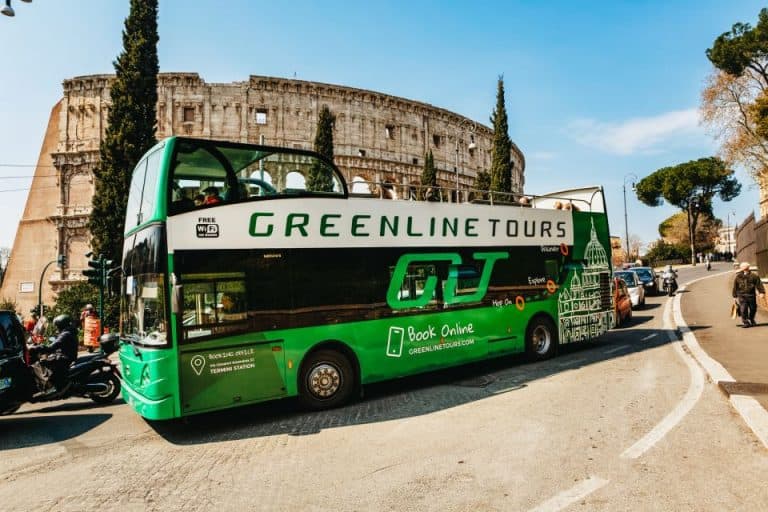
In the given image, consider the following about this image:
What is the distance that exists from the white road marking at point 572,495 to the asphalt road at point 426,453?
2 centimetres

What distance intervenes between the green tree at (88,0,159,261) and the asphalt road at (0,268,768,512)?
22057 millimetres

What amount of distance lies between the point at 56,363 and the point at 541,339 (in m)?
9.55

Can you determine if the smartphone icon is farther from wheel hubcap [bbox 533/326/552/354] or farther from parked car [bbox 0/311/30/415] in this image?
parked car [bbox 0/311/30/415]

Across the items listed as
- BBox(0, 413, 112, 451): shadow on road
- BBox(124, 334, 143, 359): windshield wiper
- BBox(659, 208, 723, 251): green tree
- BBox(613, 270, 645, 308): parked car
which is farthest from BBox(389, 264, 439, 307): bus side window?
BBox(659, 208, 723, 251): green tree

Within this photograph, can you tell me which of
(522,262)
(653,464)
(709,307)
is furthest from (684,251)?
(653,464)

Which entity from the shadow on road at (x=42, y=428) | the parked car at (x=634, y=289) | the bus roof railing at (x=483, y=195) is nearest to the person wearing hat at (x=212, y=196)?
the bus roof railing at (x=483, y=195)

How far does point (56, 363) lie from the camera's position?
28.8 ft

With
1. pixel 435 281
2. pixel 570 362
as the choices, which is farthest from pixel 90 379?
pixel 570 362

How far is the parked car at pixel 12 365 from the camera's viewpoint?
283 inches

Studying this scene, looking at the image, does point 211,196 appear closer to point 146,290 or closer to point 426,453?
point 146,290

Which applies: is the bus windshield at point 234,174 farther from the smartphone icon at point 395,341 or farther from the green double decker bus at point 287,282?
the smartphone icon at point 395,341

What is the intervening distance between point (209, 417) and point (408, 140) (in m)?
52.0

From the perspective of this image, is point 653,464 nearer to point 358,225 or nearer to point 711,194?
point 358,225

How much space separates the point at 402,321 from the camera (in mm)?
8266
